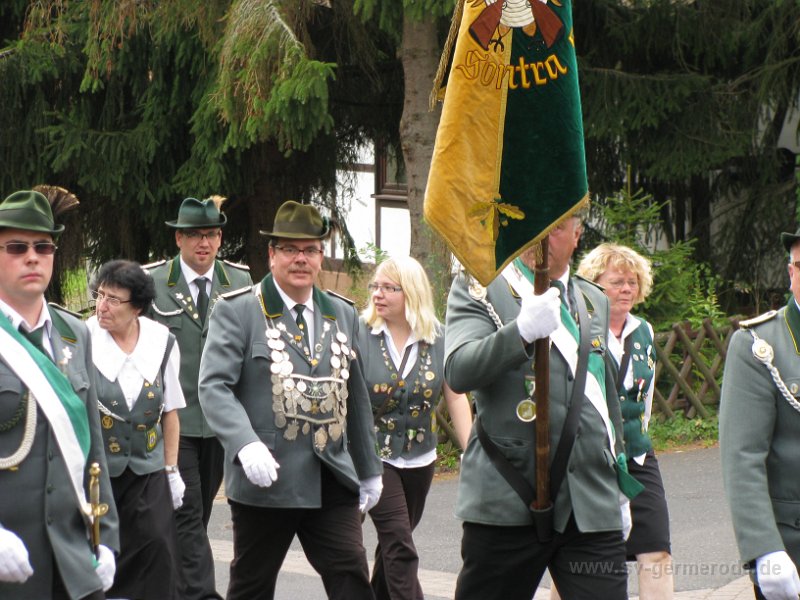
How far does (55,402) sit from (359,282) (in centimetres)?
1162

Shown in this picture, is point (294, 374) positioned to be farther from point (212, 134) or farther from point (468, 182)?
point (212, 134)

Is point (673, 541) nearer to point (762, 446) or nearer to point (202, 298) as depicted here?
point (202, 298)

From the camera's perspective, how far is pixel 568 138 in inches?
199

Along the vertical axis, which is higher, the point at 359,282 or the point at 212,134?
the point at 212,134

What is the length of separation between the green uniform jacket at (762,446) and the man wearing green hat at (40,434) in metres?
2.14

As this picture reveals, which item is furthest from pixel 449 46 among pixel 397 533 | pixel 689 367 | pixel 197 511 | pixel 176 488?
pixel 689 367

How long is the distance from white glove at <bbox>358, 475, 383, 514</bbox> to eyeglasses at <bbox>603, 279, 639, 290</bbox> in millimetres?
1786

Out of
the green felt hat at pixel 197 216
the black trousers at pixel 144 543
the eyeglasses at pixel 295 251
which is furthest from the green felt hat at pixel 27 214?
the green felt hat at pixel 197 216

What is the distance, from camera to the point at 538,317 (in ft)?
15.7

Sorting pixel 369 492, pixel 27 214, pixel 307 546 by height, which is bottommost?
pixel 307 546

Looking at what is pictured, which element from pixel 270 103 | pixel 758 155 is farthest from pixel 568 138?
pixel 758 155

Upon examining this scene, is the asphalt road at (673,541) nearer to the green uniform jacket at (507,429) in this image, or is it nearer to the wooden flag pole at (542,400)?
the green uniform jacket at (507,429)

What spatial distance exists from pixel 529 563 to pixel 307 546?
1.48 meters

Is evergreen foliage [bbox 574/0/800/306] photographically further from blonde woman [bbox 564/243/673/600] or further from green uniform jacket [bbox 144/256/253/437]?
blonde woman [bbox 564/243/673/600]
